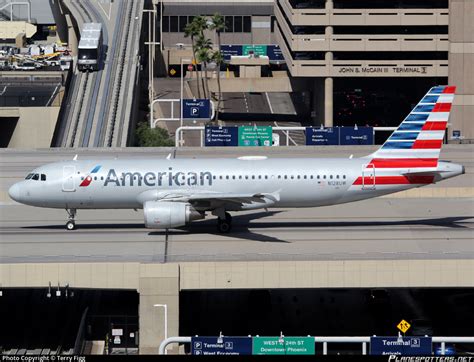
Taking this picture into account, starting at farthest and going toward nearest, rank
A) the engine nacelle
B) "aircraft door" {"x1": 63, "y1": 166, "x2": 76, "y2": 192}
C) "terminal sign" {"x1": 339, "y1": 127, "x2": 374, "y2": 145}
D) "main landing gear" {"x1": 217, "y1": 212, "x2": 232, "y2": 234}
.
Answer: "terminal sign" {"x1": 339, "y1": 127, "x2": 374, "y2": 145}, "main landing gear" {"x1": 217, "y1": 212, "x2": 232, "y2": 234}, "aircraft door" {"x1": 63, "y1": 166, "x2": 76, "y2": 192}, the engine nacelle

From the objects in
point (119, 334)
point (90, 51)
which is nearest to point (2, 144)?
point (90, 51)

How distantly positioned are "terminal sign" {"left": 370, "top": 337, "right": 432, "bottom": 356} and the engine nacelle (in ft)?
66.6

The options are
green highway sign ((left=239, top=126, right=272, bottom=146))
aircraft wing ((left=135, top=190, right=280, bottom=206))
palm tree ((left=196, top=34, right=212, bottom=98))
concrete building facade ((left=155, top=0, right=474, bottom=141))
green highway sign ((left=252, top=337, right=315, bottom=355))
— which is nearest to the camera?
green highway sign ((left=252, top=337, right=315, bottom=355))

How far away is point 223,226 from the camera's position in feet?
232

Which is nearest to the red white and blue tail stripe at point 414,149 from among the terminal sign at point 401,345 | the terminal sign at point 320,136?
the terminal sign at point 401,345

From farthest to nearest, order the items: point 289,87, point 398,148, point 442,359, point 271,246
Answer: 1. point 289,87
2. point 398,148
3. point 271,246
4. point 442,359

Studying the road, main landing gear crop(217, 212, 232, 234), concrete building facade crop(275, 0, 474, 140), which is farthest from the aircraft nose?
concrete building facade crop(275, 0, 474, 140)

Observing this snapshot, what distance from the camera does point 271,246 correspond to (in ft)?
218

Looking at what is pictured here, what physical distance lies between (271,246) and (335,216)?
11.8 meters

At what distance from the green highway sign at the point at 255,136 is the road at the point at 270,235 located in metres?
32.2

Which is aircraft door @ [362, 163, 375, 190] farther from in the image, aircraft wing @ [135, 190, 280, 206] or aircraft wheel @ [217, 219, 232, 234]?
aircraft wheel @ [217, 219, 232, 234]

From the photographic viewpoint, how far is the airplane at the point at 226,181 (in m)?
69.6

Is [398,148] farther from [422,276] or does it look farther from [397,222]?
[422,276]

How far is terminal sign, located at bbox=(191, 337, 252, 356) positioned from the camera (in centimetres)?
4838
